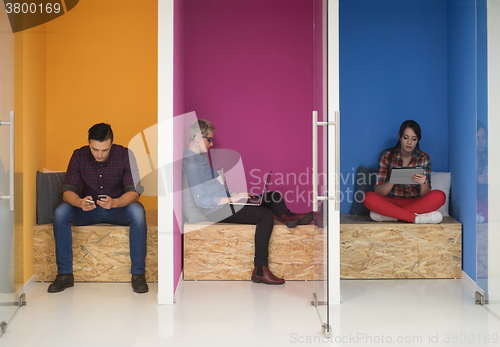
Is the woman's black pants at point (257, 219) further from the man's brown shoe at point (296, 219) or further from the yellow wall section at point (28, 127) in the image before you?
the yellow wall section at point (28, 127)

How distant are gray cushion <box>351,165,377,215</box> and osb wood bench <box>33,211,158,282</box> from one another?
1.68m

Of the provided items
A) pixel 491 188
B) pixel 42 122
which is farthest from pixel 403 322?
pixel 42 122

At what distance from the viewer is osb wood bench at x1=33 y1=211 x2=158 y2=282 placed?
367 cm

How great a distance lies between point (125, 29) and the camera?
14.0 ft

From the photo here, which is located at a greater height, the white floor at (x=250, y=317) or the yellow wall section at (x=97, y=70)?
the yellow wall section at (x=97, y=70)

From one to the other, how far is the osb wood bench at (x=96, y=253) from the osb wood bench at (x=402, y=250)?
1393 mm

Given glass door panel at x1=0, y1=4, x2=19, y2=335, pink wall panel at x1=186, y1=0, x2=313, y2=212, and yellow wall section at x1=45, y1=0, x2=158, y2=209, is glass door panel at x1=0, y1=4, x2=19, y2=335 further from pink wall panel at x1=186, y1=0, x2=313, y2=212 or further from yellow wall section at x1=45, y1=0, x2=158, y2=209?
pink wall panel at x1=186, y1=0, x2=313, y2=212

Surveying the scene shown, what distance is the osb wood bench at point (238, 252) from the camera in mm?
3760

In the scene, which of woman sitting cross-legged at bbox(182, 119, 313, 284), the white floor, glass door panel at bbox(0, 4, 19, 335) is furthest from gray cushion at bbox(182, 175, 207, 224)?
glass door panel at bbox(0, 4, 19, 335)

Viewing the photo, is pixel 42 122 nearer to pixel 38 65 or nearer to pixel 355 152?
pixel 38 65

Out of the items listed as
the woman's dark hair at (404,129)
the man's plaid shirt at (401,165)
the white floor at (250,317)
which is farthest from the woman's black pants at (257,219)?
the woman's dark hair at (404,129)

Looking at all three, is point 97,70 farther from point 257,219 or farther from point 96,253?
point 257,219

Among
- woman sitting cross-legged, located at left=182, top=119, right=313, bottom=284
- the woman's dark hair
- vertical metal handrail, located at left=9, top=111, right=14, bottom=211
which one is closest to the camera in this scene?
vertical metal handrail, located at left=9, top=111, right=14, bottom=211

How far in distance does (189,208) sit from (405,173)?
5.37 feet
